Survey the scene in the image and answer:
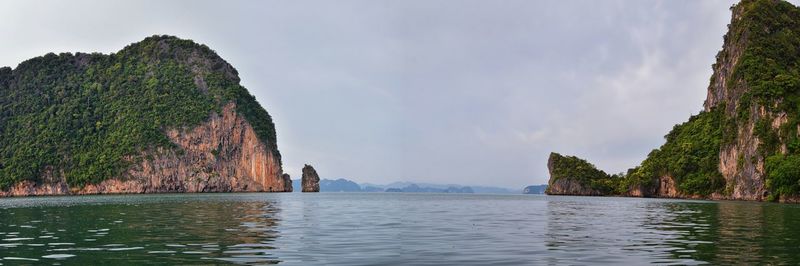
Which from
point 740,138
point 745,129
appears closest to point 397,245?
point 745,129

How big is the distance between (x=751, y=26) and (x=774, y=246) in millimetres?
136892

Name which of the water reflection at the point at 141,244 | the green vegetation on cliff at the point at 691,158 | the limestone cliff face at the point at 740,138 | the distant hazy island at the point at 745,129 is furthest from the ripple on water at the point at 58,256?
the green vegetation on cliff at the point at 691,158

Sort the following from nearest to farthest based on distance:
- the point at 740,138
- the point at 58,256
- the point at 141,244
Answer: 1. the point at 58,256
2. the point at 141,244
3. the point at 740,138

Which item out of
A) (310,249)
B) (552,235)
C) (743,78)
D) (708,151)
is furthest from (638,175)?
(310,249)

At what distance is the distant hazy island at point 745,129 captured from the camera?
10838cm

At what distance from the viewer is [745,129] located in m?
122

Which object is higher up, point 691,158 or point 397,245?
point 691,158

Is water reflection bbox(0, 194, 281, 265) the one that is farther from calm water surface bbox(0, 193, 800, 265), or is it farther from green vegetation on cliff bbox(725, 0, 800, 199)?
green vegetation on cliff bbox(725, 0, 800, 199)

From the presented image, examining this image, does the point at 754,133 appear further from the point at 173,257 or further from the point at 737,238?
the point at 173,257

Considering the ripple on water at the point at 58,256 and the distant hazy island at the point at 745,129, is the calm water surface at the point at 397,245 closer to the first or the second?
the ripple on water at the point at 58,256

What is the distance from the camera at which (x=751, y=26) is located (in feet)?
467

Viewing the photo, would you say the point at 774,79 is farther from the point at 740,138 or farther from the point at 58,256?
the point at 58,256

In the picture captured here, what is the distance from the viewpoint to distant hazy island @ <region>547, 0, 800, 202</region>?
10838 centimetres

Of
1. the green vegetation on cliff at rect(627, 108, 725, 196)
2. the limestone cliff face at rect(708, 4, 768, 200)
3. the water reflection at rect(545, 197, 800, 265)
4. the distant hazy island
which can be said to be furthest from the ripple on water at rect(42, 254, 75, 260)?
the green vegetation on cliff at rect(627, 108, 725, 196)
